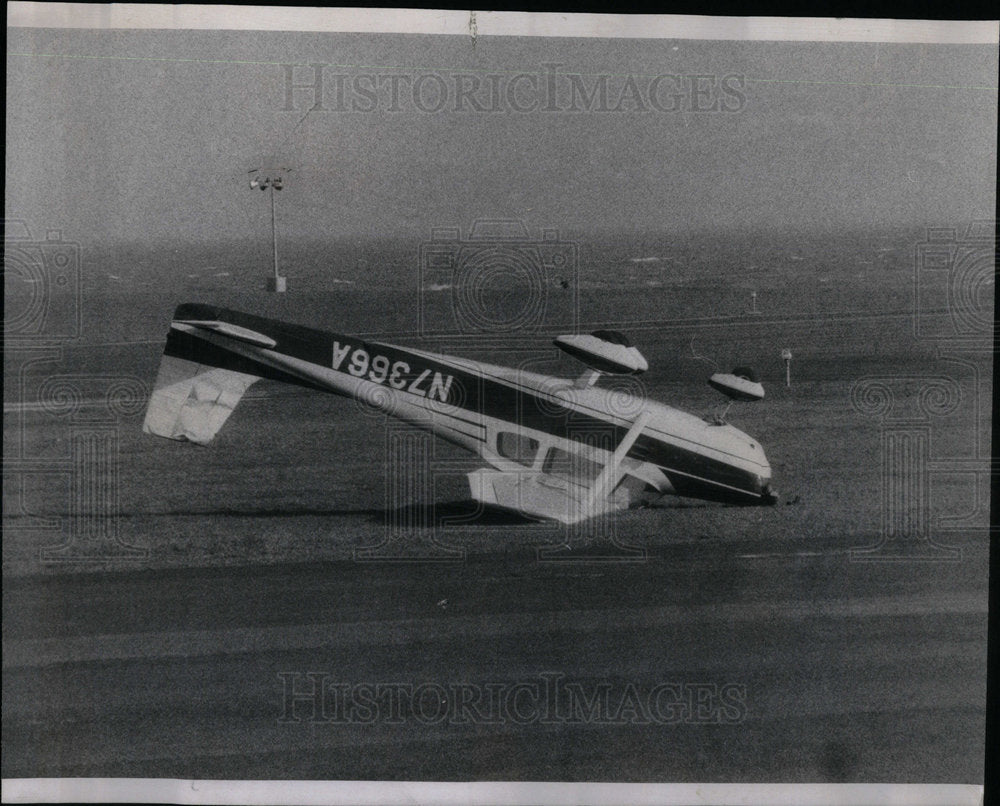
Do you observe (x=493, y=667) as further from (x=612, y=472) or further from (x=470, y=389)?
(x=470, y=389)

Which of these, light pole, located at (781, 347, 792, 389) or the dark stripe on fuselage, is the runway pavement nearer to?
the dark stripe on fuselage

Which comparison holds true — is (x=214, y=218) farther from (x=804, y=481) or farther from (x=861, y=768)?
(x=861, y=768)

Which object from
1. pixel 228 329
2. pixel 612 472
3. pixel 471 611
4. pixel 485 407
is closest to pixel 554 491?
pixel 612 472

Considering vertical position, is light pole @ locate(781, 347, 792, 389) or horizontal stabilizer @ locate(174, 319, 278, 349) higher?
horizontal stabilizer @ locate(174, 319, 278, 349)

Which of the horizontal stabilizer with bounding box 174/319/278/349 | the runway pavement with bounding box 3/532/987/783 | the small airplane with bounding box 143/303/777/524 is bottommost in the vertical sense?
the runway pavement with bounding box 3/532/987/783

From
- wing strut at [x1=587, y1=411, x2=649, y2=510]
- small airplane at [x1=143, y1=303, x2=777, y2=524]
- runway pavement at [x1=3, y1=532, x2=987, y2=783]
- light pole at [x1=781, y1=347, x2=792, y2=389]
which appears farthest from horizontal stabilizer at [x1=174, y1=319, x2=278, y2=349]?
light pole at [x1=781, y1=347, x2=792, y2=389]

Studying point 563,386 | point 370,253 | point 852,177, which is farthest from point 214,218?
point 852,177

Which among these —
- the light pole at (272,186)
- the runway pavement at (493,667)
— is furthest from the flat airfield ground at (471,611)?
the light pole at (272,186)
